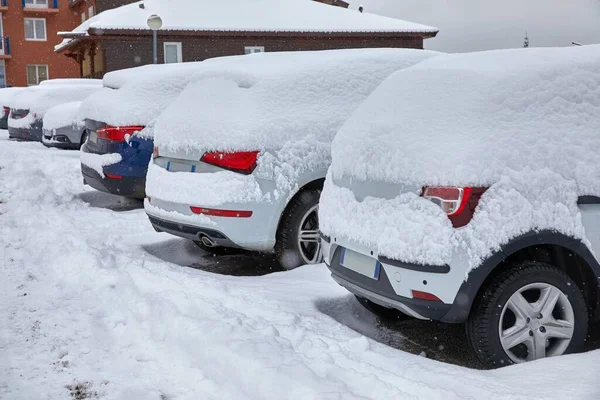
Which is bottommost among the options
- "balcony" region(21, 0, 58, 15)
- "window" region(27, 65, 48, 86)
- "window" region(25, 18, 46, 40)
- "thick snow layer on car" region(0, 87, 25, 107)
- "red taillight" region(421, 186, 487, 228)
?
"red taillight" region(421, 186, 487, 228)

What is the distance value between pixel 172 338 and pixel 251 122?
6.81 feet

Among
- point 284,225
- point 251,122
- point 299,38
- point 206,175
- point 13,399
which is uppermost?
point 299,38

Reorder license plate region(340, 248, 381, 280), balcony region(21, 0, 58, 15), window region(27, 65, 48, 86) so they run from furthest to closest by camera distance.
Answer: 1. window region(27, 65, 48, 86)
2. balcony region(21, 0, 58, 15)
3. license plate region(340, 248, 381, 280)

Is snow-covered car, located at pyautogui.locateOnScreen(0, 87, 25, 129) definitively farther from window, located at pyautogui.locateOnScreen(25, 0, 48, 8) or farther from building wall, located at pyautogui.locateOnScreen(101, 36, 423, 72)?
window, located at pyautogui.locateOnScreen(25, 0, 48, 8)

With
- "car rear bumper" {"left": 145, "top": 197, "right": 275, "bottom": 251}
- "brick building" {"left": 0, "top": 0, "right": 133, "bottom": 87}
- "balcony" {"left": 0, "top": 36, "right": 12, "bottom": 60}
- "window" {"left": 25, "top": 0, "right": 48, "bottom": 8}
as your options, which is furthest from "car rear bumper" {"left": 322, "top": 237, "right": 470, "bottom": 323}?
"window" {"left": 25, "top": 0, "right": 48, "bottom": 8}

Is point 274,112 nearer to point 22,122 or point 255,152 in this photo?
point 255,152

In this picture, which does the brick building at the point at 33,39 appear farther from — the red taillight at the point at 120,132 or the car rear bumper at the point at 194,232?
the car rear bumper at the point at 194,232

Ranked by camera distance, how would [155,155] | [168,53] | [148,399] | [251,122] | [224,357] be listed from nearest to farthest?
[148,399] < [224,357] < [251,122] < [155,155] < [168,53]

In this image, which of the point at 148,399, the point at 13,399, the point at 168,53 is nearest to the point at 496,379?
the point at 148,399

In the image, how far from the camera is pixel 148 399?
3.47 m

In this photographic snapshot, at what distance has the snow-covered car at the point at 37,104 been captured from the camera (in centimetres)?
1889

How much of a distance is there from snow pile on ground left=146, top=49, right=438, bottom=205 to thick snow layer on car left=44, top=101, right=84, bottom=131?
10481mm

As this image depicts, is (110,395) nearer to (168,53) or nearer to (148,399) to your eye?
(148,399)

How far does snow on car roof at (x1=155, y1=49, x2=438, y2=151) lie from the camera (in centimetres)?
561
